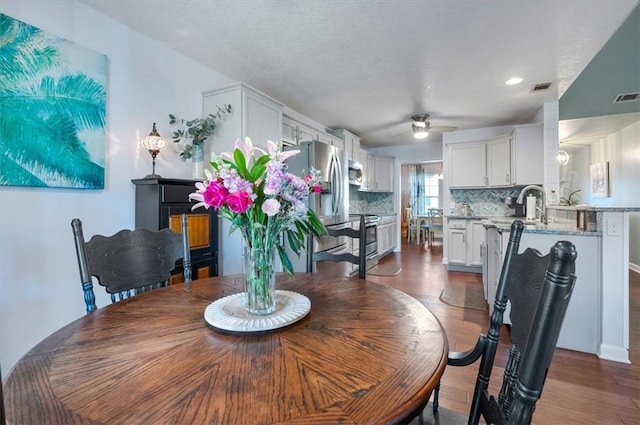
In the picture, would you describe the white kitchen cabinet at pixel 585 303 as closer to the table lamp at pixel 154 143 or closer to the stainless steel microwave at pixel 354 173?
the table lamp at pixel 154 143

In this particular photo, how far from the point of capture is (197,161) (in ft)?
8.98

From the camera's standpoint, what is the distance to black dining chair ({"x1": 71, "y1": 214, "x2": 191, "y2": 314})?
1202 mm

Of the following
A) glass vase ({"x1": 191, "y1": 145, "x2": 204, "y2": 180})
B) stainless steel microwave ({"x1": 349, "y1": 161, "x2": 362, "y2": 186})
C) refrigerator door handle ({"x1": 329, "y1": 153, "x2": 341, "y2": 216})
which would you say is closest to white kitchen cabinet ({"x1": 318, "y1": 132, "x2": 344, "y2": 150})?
stainless steel microwave ({"x1": 349, "y1": 161, "x2": 362, "y2": 186})

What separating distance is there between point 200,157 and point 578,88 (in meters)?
4.44

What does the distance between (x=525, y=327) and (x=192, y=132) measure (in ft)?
8.97

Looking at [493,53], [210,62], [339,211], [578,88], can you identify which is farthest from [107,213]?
[578,88]

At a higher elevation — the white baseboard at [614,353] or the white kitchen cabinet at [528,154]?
the white kitchen cabinet at [528,154]

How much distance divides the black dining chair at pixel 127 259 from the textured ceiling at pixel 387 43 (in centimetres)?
169

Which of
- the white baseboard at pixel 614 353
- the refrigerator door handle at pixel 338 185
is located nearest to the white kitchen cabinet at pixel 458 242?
the refrigerator door handle at pixel 338 185

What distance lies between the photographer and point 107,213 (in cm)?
220

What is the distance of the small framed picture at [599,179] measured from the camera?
5613 millimetres

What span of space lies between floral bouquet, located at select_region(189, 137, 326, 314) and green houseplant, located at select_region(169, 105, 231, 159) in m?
1.88

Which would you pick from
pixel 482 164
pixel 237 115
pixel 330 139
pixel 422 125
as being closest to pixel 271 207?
pixel 237 115

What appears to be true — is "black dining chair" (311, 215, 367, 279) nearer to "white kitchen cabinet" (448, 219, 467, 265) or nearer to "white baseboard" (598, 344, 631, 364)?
"white baseboard" (598, 344, 631, 364)
